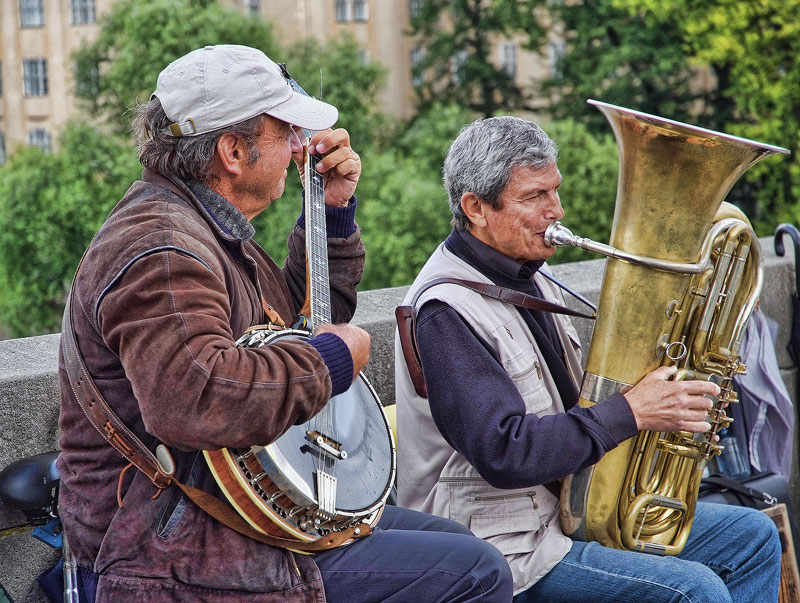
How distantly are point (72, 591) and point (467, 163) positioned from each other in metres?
1.50

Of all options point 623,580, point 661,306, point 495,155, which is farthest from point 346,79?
point 623,580

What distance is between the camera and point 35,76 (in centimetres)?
3444

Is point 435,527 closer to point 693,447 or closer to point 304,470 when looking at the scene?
point 304,470

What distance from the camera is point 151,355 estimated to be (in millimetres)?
1942

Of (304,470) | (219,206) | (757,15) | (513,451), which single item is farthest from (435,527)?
(757,15)

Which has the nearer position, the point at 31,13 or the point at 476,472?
the point at 476,472

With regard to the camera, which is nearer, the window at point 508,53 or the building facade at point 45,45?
the building facade at point 45,45

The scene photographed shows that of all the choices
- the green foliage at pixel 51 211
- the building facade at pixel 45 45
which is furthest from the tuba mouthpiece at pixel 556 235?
the building facade at pixel 45 45

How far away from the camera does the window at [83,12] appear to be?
1336 inches

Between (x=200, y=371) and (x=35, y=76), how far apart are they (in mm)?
35282

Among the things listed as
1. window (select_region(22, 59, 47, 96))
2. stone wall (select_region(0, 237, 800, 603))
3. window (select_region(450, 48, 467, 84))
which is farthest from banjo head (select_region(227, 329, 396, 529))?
window (select_region(22, 59, 47, 96))

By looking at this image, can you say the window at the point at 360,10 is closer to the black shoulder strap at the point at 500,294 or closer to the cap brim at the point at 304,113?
the black shoulder strap at the point at 500,294

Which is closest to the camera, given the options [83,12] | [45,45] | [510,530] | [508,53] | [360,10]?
[510,530]

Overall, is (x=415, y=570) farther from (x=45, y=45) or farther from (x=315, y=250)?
(x=45, y=45)
